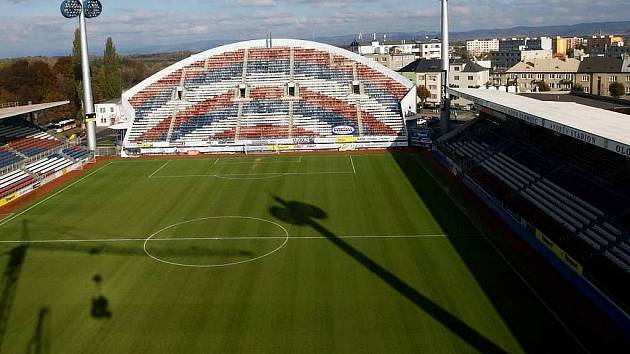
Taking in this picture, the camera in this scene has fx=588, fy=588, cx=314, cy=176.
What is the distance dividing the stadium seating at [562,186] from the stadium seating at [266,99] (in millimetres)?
15292

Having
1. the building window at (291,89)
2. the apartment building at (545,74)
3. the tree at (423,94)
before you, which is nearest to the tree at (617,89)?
the apartment building at (545,74)

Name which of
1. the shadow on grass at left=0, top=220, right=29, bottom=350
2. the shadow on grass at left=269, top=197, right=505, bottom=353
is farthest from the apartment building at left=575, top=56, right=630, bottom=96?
the shadow on grass at left=0, top=220, right=29, bottom=350

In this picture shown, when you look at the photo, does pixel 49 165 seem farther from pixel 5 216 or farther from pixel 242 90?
pixel 242 90

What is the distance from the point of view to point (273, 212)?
28.2 m

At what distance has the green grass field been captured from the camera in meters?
15.5

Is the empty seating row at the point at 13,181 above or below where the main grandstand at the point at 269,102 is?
below

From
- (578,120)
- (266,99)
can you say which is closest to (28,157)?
(266,99)

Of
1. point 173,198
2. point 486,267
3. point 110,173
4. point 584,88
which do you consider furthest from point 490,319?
point 584,88

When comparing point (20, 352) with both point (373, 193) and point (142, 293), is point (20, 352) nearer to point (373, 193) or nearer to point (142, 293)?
point (142, 293)

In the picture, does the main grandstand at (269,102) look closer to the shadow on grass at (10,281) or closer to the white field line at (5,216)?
the white field line at (5,216)

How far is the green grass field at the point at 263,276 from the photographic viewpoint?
15469 mm

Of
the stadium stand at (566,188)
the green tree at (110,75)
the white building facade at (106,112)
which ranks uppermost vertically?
the green tree at (110,75)

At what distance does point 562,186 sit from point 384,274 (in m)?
10.7

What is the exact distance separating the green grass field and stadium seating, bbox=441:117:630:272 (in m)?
2.68
